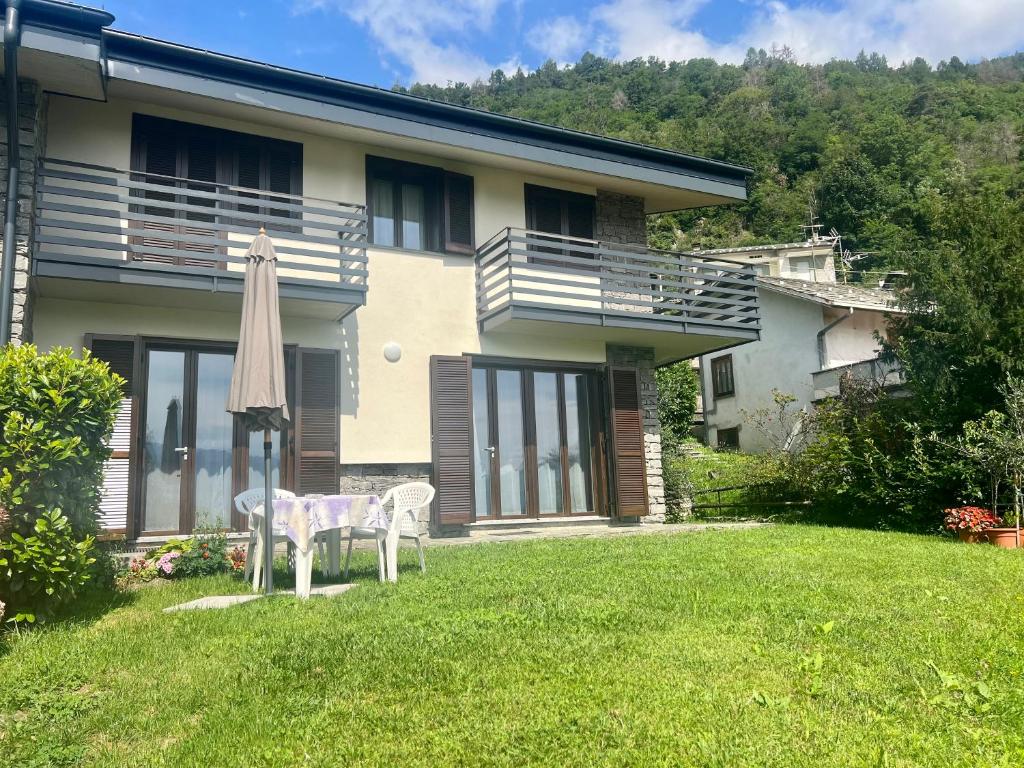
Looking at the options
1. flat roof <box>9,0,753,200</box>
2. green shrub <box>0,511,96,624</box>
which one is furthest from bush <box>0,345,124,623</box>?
flat roof <box>9,0,753,200</box>

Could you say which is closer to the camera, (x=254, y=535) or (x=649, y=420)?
(x=254, y=535)

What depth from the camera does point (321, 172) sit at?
1098 cm

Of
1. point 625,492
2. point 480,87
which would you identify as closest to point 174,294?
point 625,492

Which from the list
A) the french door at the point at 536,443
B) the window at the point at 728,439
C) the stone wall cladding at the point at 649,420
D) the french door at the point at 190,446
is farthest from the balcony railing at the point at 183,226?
Result: the window at the point at 728,439

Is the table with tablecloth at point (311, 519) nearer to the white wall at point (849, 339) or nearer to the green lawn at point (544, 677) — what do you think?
the green lawn at point (544, 677)

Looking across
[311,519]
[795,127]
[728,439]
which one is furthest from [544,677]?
[795,127]

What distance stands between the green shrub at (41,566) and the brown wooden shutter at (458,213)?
7181 millimetres

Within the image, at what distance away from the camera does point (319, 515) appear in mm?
6301

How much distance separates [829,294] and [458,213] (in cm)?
1424

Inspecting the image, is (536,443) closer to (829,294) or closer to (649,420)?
(649,420)

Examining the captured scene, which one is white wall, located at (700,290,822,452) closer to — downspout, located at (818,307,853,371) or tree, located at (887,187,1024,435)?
downspout, located at (818,307,853,371)

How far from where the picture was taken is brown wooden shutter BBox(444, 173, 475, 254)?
1172 cm

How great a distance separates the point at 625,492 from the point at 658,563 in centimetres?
519

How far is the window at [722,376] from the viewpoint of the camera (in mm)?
25562
